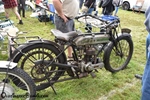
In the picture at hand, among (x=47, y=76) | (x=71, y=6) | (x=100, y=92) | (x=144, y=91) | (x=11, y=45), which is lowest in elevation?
(x=100, y=92)

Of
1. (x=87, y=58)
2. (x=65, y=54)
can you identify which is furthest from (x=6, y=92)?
(x=87, y=58)

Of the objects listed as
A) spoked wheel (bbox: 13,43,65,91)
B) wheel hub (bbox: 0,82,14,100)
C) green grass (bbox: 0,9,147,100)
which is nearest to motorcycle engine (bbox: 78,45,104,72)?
spoked wheel (bbox: 13,43,65,91)

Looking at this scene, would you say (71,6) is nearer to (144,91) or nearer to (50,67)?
(50,67)

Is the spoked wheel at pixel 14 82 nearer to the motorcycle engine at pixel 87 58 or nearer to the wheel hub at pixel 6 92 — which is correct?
the wheel hub at pixel 6 92

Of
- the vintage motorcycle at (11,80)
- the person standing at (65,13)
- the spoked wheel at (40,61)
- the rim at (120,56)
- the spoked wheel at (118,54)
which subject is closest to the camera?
the vintage motorcycle at (11,80)

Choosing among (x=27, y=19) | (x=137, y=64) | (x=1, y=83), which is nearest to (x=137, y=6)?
(x=27, y=19)

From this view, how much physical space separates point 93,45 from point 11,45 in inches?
49.9

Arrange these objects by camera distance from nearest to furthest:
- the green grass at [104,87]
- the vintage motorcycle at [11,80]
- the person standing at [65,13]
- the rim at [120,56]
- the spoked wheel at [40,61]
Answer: the vintage motorcycle at [11,80], the spoked wheel at [40,61], the green grass at [104,87], the person standing at [65,13], the rim at [120,56]

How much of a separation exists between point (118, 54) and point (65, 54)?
1.21 metres

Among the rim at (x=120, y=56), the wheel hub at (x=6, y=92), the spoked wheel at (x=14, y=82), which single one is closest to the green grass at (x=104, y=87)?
the rim at (x=120, y=56)

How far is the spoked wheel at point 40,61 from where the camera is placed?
2.70m

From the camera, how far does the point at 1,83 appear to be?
8.02 feet

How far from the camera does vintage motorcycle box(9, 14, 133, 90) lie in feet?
9.00

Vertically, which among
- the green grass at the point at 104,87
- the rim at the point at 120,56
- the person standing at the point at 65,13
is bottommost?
the green grass at the point at 104,87
